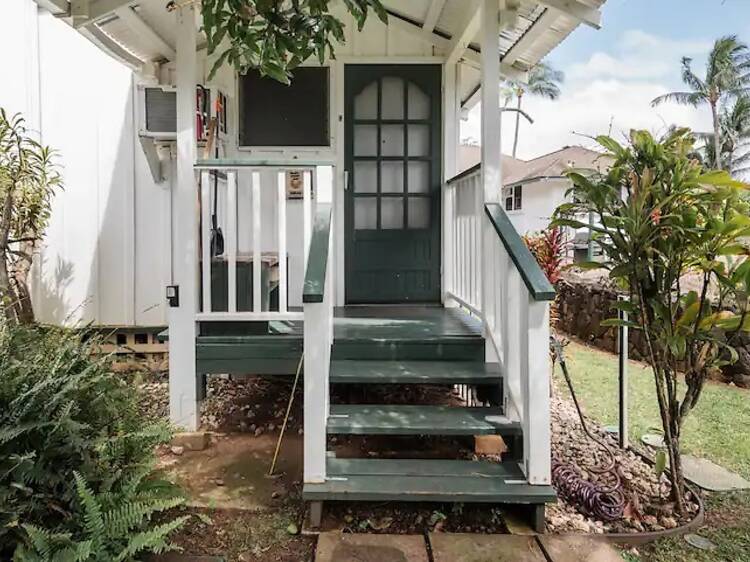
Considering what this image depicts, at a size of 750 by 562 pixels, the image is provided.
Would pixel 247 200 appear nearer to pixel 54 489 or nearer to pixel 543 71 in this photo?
pixel 54 489

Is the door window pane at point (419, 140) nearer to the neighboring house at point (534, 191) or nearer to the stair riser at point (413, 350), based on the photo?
the stair riser at point (413, 350)

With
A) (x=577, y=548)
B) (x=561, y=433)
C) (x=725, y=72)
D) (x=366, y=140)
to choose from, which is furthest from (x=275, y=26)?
(x=725, y=72)

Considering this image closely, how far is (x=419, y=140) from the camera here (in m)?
4.79

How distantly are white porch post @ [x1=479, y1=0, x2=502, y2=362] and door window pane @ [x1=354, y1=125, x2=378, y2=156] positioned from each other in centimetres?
157

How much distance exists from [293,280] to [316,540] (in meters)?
2.52

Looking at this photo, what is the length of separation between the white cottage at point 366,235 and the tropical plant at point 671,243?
18.7 inches

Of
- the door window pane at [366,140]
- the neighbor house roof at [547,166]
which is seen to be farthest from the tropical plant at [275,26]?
the neighbor house roof at [547,166]

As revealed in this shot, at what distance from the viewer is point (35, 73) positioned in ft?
14.4

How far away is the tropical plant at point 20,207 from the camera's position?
377 cm

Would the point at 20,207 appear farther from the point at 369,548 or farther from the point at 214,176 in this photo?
the point at 369,548

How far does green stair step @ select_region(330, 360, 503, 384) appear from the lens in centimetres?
309

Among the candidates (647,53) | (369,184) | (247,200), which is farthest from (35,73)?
(647,53)

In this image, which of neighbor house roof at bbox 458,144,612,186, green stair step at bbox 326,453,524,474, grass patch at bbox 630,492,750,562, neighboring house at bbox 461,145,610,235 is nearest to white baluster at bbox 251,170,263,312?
green stair step at bbox 326,453,524,474

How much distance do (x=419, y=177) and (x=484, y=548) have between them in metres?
3.17
